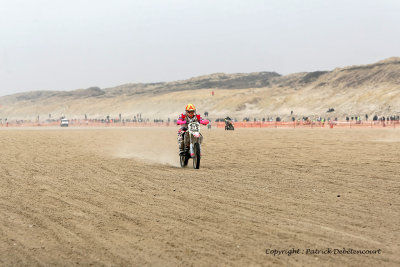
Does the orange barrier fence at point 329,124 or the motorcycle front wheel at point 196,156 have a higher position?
the motorcycle front wheel at point 196,156

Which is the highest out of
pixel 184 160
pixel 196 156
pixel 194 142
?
pixel 194 142

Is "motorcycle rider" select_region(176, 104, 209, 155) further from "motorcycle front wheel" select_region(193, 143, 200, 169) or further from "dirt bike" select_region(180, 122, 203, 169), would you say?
"motorcycle front wheel" select_region(193, 143, 200, 169)

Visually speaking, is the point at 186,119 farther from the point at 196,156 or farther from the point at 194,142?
the point at 196,156

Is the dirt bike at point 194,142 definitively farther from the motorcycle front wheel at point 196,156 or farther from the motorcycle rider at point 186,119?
the motorcycle rider at point 186,119

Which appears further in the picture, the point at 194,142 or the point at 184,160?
the point at 184,160

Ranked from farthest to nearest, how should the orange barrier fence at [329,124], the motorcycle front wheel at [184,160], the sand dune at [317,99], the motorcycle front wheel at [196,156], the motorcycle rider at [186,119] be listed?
the sand dune at [317,99] → the orange barrier fence at [329,124] → the motorcycle front wheel at [184,160] → the motorcycle rider at [186,119] → the motorcycle front wheel at [196,156]

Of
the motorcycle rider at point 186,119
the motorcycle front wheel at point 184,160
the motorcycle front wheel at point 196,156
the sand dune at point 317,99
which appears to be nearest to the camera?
the motorcycle front wheel at point 196,156

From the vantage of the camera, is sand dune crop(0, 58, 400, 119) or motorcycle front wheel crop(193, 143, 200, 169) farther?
sand dune crop(0, 58, 400, 119)

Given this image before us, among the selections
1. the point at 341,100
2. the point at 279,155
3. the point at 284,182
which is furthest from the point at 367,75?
the point at 284,182

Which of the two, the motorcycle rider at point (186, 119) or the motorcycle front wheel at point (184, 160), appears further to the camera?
the motorcycle front wheel at point (184, 160)

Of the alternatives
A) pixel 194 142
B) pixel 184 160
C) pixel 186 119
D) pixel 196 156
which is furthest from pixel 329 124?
pixel 196 156

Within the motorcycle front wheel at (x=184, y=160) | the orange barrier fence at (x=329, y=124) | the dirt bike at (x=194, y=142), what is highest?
the dirt bike at (x=194, y=142)

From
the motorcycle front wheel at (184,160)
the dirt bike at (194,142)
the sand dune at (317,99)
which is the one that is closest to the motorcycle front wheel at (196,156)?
the dirt bike at (194,142)

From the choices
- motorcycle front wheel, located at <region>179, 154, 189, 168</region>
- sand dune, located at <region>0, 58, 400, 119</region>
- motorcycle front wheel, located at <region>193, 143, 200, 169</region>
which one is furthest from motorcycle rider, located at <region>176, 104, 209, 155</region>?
sand dune, located at <region>0, 58, 400, 119</region>
